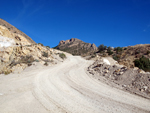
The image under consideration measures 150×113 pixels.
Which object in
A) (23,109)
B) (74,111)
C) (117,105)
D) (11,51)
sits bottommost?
(23,109)

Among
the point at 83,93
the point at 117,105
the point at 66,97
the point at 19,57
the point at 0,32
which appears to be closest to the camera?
the point at 117,105

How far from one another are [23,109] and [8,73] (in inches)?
329

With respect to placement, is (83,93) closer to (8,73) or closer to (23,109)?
(23,109)

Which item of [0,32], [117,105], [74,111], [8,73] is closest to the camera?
[74,111]

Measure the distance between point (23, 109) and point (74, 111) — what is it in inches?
91.5

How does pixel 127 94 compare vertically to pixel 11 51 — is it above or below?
below

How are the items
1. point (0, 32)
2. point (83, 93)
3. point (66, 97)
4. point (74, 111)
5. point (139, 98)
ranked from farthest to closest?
point (0, 32) → point (83, 93) → point (66, 97) → point (139, 98) → point (74, 111)

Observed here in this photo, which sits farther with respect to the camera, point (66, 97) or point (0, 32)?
point (0, 32)

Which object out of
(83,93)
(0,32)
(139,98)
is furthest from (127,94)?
(0,32)

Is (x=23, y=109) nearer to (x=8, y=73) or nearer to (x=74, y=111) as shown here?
(x=74, y=111)

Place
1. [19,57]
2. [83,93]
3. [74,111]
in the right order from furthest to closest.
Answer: [19,57] < [83,93] < [74,111]

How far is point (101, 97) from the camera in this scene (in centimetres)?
545

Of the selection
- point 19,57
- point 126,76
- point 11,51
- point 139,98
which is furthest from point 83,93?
point 11,51

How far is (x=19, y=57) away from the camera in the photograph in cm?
1553
